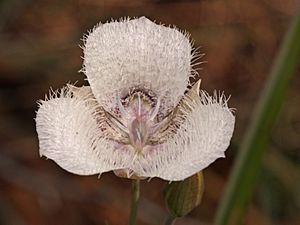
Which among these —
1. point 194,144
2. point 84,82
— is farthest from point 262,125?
point 84,82

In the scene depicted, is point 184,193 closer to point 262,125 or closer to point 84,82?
point 262,125

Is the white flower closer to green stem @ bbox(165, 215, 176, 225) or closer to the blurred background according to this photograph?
green stem @ bbox(165, 215, 176, 225)

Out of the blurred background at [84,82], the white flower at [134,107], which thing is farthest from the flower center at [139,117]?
the blurred background at [84,82]

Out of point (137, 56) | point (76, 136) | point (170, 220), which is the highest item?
point (137, 56)

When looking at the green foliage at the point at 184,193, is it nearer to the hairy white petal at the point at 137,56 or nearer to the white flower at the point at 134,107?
the white flower at the point at 134,107

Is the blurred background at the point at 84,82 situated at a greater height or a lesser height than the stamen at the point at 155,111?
lesser

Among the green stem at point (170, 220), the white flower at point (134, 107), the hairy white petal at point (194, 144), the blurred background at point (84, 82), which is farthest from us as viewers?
the blurred background at point (84, 82)
